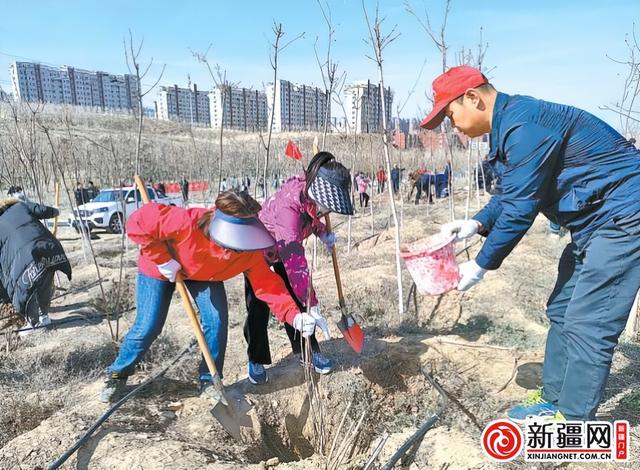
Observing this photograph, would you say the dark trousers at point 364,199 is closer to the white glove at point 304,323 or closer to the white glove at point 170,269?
the white glove at point 304,323

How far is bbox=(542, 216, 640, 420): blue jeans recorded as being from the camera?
5.59 ft

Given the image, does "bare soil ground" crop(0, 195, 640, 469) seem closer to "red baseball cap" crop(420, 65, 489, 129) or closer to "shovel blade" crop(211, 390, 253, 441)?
"shovel blade" crop(211, 390, 253, 441)

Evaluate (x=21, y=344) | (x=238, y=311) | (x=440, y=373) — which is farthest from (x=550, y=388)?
(x=21, y=344)

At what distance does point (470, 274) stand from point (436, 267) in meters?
0.21

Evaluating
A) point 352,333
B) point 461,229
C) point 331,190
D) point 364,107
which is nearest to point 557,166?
point 461,229

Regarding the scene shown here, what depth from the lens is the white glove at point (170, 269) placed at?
223 cm

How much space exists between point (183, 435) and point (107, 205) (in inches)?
413

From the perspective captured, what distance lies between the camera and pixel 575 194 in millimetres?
1767

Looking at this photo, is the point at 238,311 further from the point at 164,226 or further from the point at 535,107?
the point at 535,107

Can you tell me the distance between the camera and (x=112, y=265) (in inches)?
A: 274

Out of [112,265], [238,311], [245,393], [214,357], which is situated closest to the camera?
[214,357]

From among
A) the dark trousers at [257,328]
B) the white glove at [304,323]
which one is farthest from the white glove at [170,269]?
the white glove at [304,323]

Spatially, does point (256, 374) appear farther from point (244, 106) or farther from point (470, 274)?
point (244, 106)

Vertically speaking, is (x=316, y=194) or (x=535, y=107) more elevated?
(x=535, y=107)
